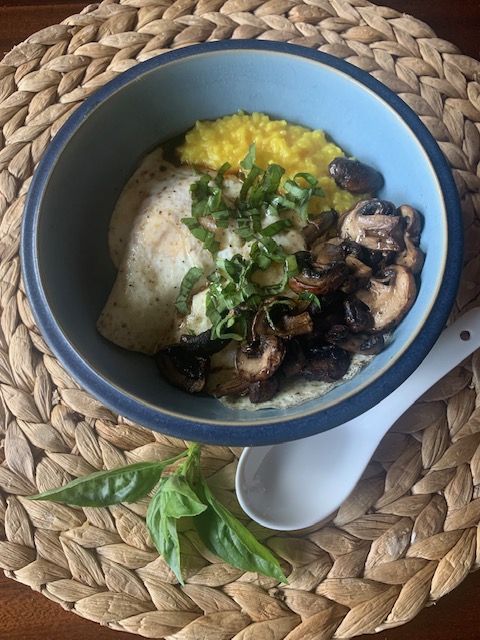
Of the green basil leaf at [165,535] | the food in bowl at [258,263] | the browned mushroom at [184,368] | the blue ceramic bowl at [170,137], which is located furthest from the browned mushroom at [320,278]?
the green basil leaf at [165,535]

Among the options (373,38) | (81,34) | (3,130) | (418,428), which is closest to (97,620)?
(418,428)

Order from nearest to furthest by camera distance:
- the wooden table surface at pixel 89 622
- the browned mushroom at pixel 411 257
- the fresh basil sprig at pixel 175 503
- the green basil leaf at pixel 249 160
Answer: the fresh basil sprig at pixel 175 503
the browned mushroom at pixel 411 257
the wooden table surface at pixel 89 622
the green basil leaf at pixel 249 160

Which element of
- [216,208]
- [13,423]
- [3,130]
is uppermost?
[216,208]

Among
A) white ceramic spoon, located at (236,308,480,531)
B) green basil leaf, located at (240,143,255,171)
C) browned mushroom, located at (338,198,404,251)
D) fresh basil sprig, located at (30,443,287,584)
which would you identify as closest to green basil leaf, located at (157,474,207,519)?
fresh basil sprig, located at (30,443,287,584)

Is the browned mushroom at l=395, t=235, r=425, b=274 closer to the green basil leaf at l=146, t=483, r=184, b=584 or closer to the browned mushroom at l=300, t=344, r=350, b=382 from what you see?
the browned mushroom at l=300, t=344, r=350, b=382

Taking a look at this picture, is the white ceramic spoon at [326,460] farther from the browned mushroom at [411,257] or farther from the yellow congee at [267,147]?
the yellow congee at [267,147]

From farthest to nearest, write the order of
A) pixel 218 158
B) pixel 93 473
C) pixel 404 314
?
pixel 218 158
pixel 93 473
pixel 404 314

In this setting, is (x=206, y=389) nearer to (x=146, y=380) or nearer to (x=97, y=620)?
(x=146, y=380)
